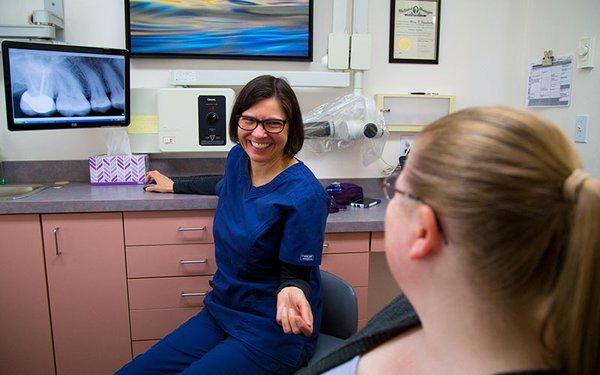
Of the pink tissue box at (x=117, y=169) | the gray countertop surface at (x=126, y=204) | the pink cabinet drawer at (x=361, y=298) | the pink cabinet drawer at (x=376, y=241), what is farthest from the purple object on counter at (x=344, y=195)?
the pink tissue box at (x=117, y=169)

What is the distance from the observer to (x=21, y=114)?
5.93 ft

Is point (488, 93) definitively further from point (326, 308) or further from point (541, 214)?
point (541, 214)

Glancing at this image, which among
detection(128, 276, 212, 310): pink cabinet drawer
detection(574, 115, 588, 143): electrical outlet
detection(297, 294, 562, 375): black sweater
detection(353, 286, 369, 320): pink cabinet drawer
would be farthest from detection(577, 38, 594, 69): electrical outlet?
detection(128, 276, 212, 310): pink cabinet drawer

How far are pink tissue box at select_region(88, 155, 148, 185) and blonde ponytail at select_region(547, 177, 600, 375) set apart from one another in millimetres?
1895

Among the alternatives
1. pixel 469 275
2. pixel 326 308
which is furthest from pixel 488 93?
pixel 469 275

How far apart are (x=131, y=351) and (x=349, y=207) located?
113cm

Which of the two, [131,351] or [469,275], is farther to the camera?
[131,351]

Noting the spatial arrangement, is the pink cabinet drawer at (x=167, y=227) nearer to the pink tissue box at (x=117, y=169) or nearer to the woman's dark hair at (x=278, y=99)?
the pink tissue box at (x=117, y=169)

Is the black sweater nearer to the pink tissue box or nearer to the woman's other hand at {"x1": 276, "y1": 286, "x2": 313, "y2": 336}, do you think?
the woman's other hand at {"x1": 276, "y1": 286, "x2": 313, "y2": 336}

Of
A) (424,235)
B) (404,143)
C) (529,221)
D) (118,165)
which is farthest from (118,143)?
(529,221)

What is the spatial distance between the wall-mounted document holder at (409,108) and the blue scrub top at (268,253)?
110cm

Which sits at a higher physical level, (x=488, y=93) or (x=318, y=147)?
(x=488, y=93)

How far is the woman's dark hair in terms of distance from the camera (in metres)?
1.38

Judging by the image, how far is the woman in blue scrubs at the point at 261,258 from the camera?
1.29 m
